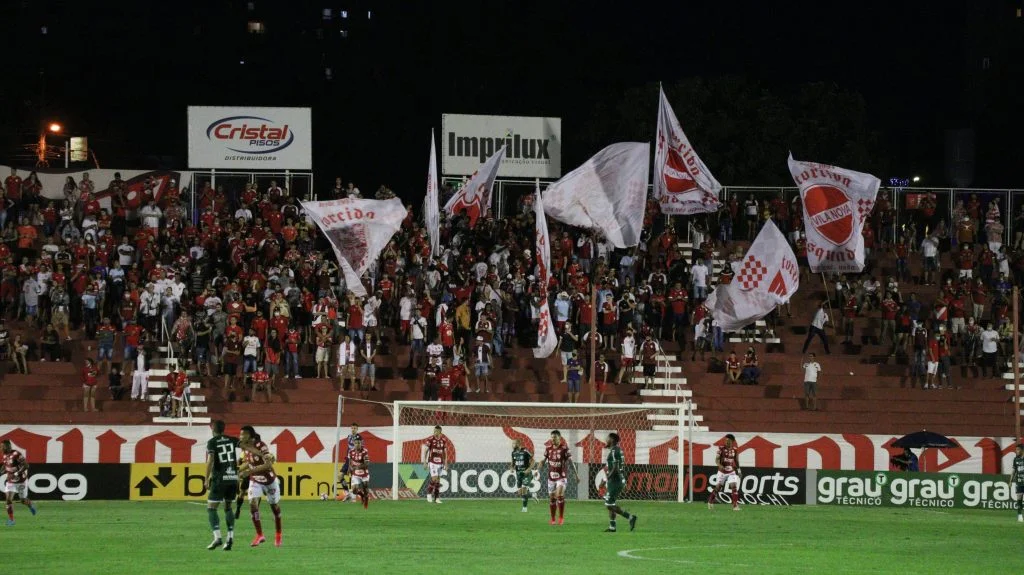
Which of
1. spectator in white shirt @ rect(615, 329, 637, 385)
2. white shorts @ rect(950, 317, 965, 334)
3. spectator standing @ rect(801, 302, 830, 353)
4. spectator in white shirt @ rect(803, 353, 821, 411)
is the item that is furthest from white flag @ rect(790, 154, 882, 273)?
white shorts @ rect(950, 317, 965, 334)

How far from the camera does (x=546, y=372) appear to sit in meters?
46.1

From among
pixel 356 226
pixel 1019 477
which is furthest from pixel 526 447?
pixel 1019 477

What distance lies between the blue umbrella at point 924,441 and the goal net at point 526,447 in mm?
5924

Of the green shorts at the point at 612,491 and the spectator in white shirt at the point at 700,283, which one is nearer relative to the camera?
the green shorts at the point at 612,491

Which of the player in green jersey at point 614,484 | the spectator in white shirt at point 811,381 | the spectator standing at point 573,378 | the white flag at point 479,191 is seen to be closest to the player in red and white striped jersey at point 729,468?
the spectator standing at point 573,378

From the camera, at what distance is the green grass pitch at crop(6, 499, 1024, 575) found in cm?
2159

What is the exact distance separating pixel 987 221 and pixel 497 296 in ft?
64.0

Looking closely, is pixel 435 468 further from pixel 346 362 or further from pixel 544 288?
pixel 346 362

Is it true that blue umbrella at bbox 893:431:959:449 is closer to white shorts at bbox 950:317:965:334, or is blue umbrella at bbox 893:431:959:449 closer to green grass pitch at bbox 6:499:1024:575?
green grass pitch at bbox 6:499:1024:575

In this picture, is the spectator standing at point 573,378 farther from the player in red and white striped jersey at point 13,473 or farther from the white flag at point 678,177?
the player in red and white striped jersey at point 13,473

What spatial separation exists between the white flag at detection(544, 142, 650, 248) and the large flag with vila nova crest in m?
3.52

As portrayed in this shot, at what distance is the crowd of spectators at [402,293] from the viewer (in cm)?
4422

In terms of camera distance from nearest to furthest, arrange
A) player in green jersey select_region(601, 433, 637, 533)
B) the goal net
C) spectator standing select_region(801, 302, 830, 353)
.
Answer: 1. player in green jersey select_region(601, 433, 637, 533)
2. the goal net
3. spectator standing select_region(801, 302, 830, 353)

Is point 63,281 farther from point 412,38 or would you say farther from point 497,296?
point 412,38
